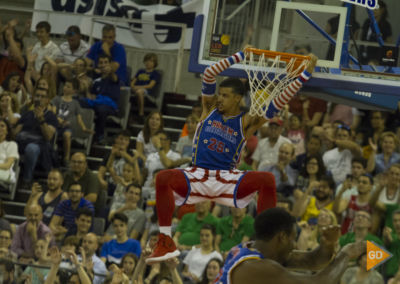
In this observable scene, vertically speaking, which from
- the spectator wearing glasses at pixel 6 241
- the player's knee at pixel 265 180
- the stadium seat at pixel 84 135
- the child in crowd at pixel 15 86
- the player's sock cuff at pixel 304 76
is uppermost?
the player's sock cuff at pixel 304 76

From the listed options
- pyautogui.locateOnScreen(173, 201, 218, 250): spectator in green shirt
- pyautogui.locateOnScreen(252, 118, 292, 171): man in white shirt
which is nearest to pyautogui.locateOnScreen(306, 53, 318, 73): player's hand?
pyautogui.locateOnScreen(173, 201, 218, 250): spectator in green shirt

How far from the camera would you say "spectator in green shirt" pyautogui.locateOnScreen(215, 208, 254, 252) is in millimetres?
11320

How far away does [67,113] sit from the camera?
13.6 m

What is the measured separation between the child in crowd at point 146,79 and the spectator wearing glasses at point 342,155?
341cm

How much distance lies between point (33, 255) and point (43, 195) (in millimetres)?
1189

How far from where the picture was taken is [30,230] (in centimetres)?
1161

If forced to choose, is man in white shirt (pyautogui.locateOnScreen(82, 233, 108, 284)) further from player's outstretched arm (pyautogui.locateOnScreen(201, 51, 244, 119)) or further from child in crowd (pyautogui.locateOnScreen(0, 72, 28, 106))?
child in crowd (pyautogui.locateOnScreen(0, 72, 28, 106))

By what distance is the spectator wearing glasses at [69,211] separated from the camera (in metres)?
11.9

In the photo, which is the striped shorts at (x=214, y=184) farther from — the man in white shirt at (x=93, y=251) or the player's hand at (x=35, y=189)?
the player's hand at (x=35, y=189)

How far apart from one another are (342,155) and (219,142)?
16.5 feet

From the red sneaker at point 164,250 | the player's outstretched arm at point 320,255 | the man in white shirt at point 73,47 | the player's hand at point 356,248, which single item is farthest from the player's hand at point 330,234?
the man in white shirt at point 73,47

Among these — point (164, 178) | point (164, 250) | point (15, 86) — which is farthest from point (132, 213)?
point (164, 178)

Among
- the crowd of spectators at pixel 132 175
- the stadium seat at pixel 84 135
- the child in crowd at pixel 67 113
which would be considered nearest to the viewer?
the crowd of spectators at pixel 132 175

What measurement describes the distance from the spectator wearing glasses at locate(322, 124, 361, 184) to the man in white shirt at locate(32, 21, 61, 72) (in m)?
4.95
